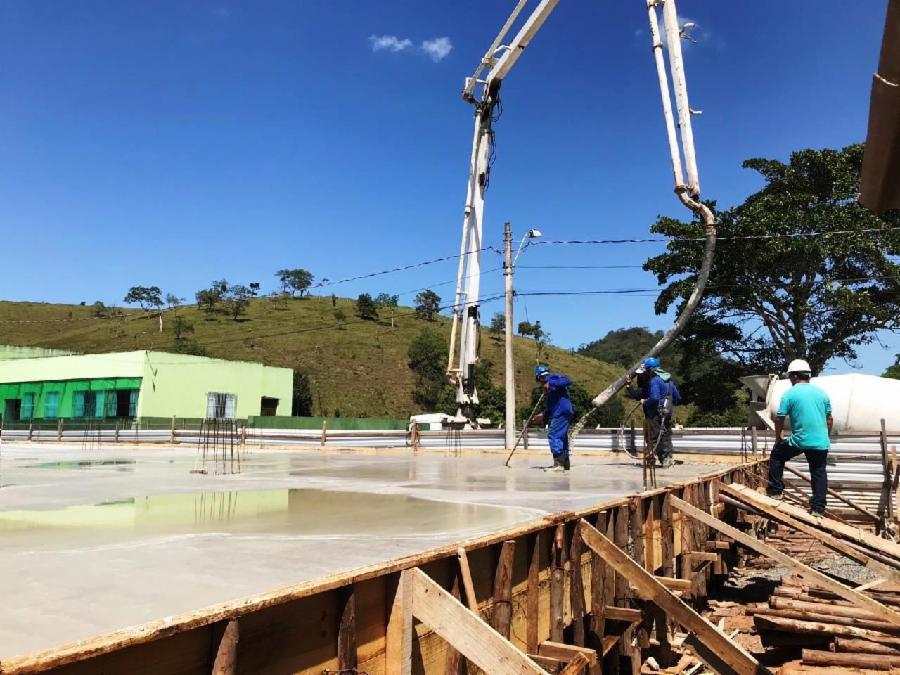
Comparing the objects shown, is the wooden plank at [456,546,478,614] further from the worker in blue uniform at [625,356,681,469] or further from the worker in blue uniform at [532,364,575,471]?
the worker in blue uniform at [625,356,681,469]

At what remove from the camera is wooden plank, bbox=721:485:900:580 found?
21.6 ft

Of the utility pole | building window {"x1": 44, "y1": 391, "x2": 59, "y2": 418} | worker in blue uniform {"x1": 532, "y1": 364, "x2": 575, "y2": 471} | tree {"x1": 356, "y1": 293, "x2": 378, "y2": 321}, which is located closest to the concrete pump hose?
the utility pole

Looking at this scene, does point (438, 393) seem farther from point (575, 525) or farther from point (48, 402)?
point (575, 525)

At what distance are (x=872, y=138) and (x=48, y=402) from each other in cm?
4664

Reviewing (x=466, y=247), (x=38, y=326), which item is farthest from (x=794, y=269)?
(x=38, y=326)

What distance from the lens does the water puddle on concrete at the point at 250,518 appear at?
5.07 metres

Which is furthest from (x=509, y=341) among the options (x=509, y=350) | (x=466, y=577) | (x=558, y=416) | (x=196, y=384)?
(x=196, y=384)

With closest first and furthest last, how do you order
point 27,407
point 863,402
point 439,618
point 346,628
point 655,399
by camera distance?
point 346,628, point 439,618, point 655,399, point 863,402, point 27,407

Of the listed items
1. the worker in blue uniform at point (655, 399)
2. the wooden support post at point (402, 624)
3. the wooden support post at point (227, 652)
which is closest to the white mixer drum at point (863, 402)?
the worker in blue uniform at point (655, 399)

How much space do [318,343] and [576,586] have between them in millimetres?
71467

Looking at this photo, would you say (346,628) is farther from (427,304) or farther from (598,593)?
(427,304)

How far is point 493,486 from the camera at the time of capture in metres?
8.66

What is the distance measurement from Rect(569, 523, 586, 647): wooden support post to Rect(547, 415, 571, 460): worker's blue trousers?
5644 millimetres

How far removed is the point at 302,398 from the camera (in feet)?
190
